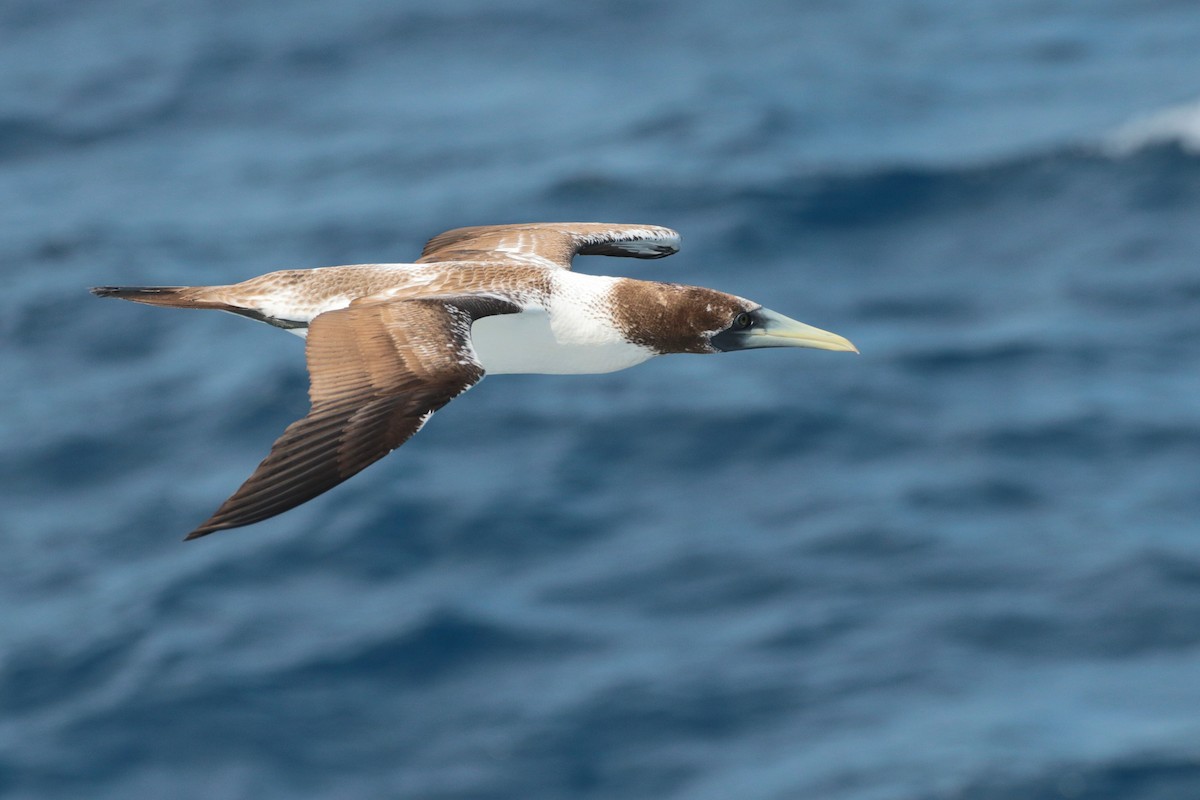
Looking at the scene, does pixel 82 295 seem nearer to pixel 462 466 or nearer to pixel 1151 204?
pixel 462 466

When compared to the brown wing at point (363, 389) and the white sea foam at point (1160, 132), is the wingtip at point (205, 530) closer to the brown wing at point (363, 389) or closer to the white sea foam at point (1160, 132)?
the brown wing at point (363, 389)

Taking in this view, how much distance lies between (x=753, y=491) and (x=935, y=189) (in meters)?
9.05

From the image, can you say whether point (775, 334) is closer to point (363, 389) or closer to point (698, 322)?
point (698, 322)

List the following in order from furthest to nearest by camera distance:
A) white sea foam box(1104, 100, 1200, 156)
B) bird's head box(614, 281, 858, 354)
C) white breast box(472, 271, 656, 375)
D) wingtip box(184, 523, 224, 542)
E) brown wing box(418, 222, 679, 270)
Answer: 1. white sea foam box(1104, 100, 1200, 156)
2. brown wing box(418, 222, 679, 270)
3. bird's head box(614, 281, 858, 354)
4. white breast box(472, 271, 656, 375)
5. wingtip box(184, 523, 224, 542)

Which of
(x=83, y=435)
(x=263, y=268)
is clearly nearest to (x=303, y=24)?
(x=263, y=268)

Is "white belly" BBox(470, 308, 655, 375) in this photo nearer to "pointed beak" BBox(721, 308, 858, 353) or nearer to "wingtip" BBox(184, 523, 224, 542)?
"pointed beak" BBox(721, 308, 858, 353)

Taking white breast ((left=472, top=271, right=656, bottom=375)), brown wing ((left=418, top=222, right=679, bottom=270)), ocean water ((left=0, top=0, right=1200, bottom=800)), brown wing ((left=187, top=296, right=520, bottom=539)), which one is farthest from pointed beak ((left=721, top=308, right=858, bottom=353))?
ocean water ((left=0, top=0, right=1200, bottom=800))

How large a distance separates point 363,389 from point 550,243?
4275mm

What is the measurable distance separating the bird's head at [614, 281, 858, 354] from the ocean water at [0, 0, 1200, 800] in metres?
12.4

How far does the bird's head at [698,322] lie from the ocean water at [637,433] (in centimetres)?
1239

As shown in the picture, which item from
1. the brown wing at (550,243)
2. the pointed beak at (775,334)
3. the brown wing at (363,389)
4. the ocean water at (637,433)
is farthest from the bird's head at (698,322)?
the ocean water at (637,433)

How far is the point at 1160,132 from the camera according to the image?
3828 centimetres

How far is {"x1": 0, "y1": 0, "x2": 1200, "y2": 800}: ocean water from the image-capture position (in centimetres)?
2775

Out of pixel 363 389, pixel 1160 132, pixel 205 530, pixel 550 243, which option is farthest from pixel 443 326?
pixel 1160 132
